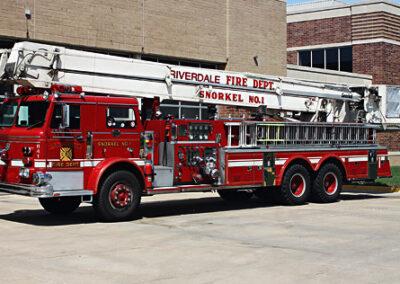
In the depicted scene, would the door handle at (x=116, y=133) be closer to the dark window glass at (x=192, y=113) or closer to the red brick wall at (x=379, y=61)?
the dark window glass at (x=192, y=113)

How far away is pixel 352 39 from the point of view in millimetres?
34625

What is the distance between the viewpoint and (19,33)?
18359 millimetres

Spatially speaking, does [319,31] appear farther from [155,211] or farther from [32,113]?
[32,113]

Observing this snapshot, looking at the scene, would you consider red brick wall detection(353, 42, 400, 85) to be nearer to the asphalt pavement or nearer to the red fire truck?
the red fire truck

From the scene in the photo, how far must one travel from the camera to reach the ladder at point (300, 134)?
14406 millimetres

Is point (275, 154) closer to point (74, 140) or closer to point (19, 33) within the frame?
point (74, 140)

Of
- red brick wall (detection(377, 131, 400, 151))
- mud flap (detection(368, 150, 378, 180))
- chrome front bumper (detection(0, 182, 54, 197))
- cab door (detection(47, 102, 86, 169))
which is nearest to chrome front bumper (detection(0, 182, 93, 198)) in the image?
chrome front bumper (detection(0, 182, 54, 197))

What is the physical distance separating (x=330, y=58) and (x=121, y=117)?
82.6 feet

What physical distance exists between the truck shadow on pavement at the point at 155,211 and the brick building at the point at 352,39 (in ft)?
57.3

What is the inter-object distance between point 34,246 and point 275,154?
6937 mm

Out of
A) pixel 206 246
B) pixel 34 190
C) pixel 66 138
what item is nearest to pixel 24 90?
pixel 66 138

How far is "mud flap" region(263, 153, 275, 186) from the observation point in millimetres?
14625

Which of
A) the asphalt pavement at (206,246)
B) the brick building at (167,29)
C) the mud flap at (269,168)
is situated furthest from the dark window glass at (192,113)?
the asphalt pavement at (206,246)

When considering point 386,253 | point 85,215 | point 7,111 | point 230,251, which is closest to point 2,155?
point 7,111
